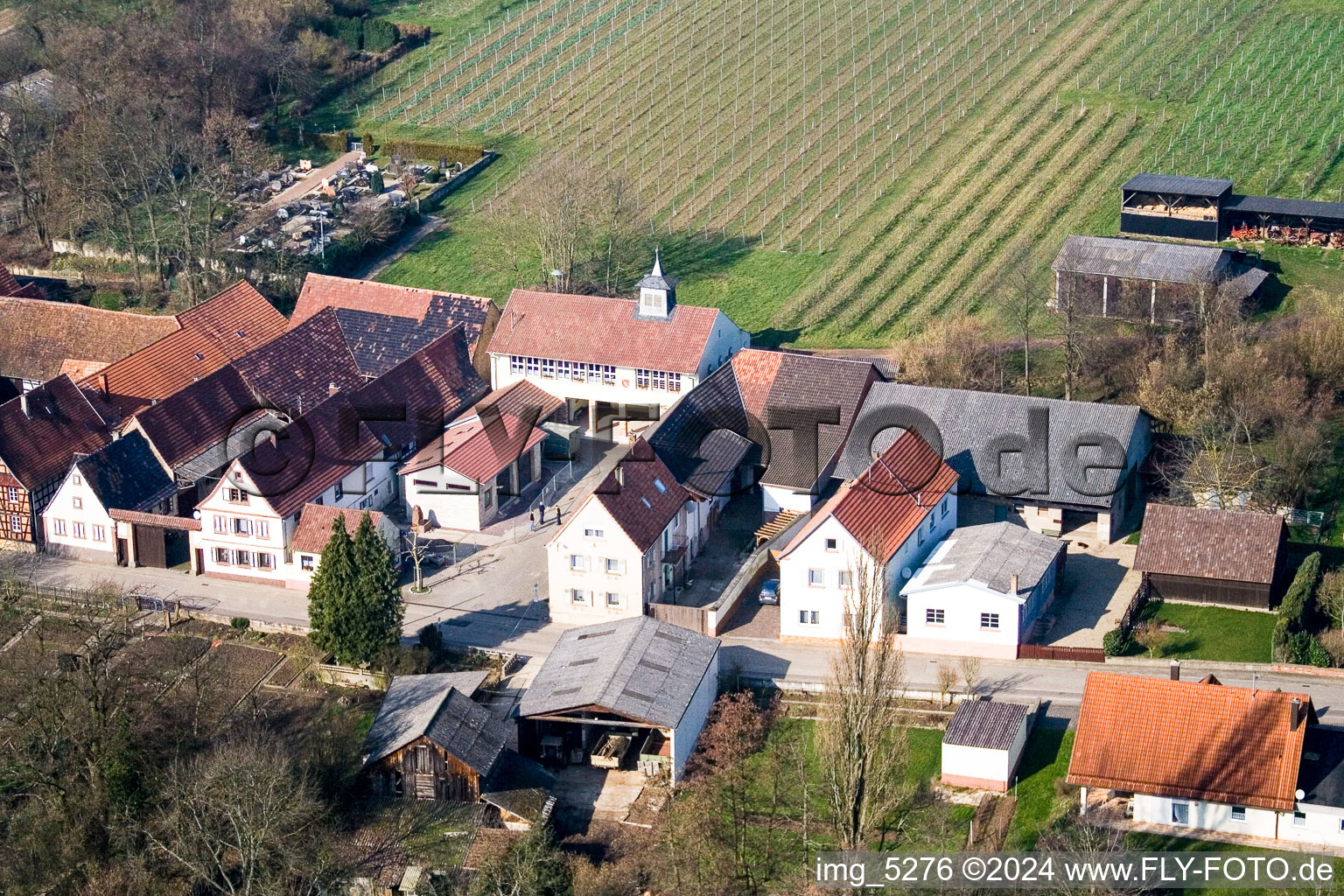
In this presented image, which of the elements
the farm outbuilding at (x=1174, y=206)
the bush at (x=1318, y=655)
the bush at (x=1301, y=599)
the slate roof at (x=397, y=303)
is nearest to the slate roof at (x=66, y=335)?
the slate roof at (x=397, y=303)

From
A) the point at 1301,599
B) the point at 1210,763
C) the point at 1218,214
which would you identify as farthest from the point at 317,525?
the point at 1218,214

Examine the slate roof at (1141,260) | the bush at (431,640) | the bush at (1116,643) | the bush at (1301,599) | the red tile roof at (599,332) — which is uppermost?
the slate roof at (1141,260)

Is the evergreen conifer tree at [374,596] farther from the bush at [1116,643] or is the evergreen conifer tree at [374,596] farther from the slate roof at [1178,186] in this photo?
the slate roof at [1178,186]

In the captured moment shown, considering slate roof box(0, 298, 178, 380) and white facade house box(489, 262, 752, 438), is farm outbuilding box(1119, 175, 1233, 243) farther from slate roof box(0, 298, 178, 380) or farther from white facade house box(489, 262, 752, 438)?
slate roof box(0, 298, 178, 380)

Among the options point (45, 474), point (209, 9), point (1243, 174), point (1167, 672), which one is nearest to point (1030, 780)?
point (1167, 672)

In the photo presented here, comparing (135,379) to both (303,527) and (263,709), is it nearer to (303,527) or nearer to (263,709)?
(303,527)
